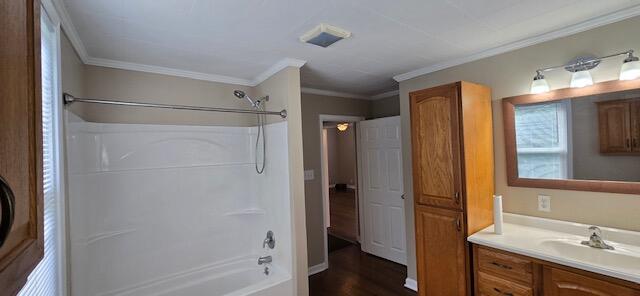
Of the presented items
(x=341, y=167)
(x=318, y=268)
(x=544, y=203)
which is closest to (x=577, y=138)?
(x=544, y=203)

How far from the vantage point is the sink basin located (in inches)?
59.7

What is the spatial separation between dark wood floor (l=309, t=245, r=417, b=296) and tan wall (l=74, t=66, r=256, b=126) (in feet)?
6.67

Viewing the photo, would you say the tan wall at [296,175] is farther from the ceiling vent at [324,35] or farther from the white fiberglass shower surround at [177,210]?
the ceiling vent at [324,35]

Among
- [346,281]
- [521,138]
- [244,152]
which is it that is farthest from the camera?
[346,281]

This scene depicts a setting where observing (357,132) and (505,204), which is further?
(357,132)

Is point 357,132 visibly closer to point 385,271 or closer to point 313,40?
point 385,271

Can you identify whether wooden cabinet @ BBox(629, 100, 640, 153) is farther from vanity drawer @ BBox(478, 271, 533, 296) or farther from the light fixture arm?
vanity drawer @ BBox(478, 271, 533, 296)

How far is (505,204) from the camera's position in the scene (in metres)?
2.26

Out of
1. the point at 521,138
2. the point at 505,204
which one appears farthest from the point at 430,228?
the point at 521,138

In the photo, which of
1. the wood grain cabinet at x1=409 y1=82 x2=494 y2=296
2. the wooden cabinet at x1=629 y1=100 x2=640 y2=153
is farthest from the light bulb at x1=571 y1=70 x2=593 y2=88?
the wood grain cabinet at x1=409 y1=82 x2=494 y2=296

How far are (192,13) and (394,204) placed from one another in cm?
304

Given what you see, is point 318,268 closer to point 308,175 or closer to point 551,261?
point 308,175

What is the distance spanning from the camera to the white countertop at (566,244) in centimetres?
147

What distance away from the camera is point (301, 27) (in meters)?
1.75
